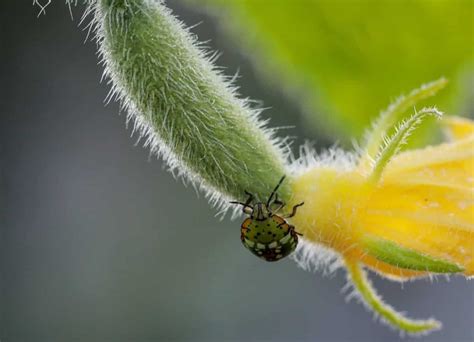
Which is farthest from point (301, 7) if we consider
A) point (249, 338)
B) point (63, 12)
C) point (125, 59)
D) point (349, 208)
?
point (63, 12)

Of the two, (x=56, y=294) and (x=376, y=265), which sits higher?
(x=56, y=294)

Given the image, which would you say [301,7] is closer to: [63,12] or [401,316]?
[401,316]

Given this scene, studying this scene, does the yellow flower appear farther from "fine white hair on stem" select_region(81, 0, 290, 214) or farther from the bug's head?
"fine white hair on stem" select_region(81, 0, 290, 214)

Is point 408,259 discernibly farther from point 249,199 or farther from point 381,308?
point 249,199

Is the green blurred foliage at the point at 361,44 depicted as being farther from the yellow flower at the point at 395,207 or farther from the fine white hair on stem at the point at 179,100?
the fine white hair on stem at the point at 179,100

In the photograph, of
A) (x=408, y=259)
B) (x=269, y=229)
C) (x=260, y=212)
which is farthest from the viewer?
(x=269, y=229)

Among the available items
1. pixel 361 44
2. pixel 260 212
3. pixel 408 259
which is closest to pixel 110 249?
pixel 361 44

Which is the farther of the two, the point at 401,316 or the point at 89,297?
the point at 89,297
